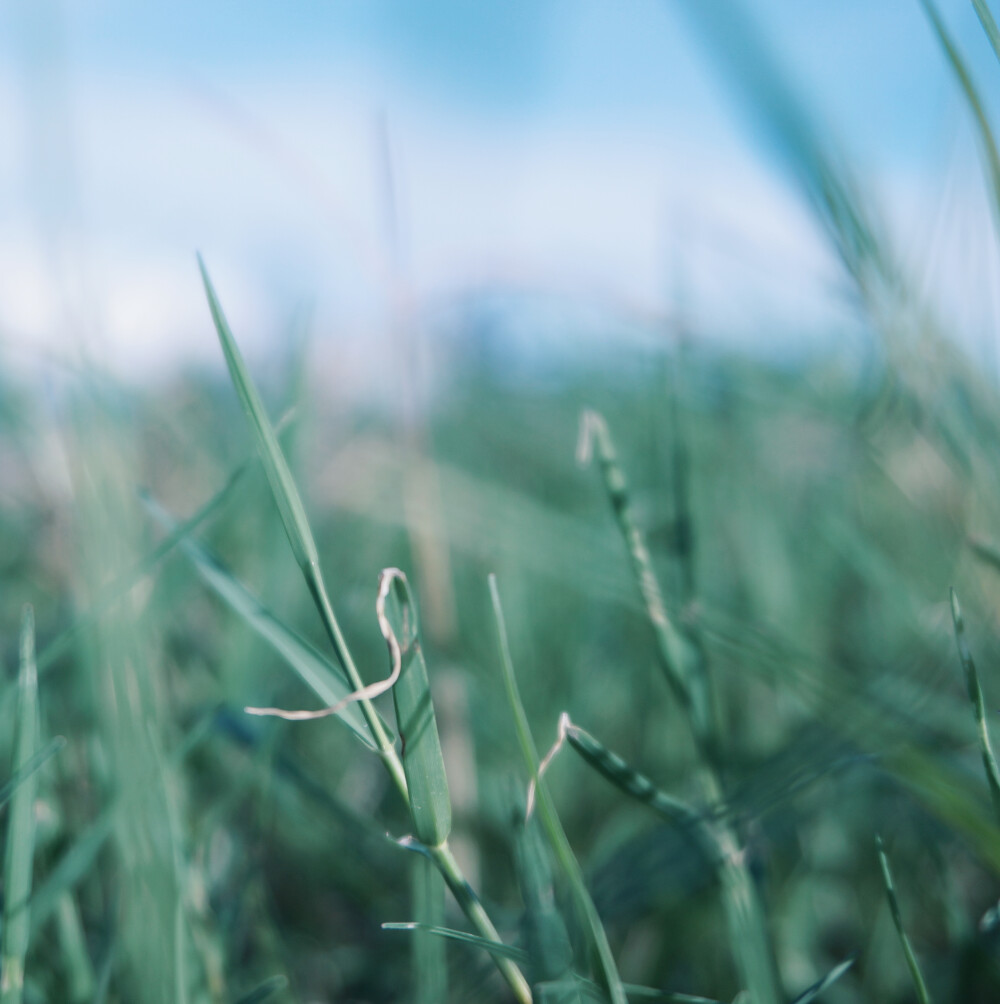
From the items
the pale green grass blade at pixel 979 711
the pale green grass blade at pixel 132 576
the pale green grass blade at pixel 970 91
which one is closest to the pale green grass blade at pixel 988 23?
the pale green grass blade at pixel 970 91

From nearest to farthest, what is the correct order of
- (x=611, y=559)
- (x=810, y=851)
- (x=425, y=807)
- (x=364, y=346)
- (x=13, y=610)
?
(x=425, y=807) → (x=611, y=559) → (x=810, y=851) → (x=13, y=610) → (x=364, y=346)

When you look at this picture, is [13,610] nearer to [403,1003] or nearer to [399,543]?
[399,543]

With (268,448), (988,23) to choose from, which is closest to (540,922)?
(268,448)

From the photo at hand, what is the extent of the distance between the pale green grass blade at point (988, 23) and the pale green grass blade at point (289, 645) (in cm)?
22

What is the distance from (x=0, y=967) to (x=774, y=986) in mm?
200

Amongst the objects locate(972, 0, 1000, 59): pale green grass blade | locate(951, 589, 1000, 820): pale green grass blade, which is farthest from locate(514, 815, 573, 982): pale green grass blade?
locate(972, 0, 1000, 59): pale green grass blade

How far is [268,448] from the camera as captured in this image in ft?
0.67

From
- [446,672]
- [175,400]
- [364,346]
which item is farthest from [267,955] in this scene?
[175,400]

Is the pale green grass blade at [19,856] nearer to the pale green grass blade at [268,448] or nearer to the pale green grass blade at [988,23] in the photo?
the pale green grass blade at [268,448]

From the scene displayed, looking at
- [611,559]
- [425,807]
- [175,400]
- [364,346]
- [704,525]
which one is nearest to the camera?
[425,807]

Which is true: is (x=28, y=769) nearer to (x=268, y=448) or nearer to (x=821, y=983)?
(x=268, y=448)

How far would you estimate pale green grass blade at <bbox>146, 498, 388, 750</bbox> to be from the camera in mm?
225

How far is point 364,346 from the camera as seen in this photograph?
1.02m

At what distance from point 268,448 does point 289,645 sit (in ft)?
0.19
